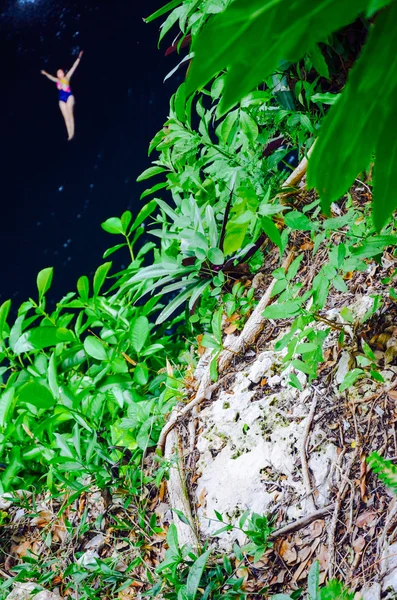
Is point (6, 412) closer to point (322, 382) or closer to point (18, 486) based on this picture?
point (18, 486)

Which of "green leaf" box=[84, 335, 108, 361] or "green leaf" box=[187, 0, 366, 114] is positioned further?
"green leaf" box=[84, 335, 108, 361]

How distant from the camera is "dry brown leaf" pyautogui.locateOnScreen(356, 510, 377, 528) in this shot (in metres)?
1.00

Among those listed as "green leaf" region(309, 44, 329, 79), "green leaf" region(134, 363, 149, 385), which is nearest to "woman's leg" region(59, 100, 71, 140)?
"green leaf" region(134, 363, 149, 385)

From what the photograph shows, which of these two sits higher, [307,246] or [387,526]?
[307,246]

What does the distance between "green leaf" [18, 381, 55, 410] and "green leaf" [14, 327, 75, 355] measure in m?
0.18

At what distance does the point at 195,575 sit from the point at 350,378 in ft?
1.77

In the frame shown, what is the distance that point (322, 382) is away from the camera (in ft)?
4.12

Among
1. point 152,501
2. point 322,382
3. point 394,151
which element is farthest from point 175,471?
point 394,151

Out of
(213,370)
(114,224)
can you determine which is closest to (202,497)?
(213,370)

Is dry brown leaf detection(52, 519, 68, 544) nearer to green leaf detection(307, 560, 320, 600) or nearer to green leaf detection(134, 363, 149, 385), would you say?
green leaf detection(134, 363, 149, 385)

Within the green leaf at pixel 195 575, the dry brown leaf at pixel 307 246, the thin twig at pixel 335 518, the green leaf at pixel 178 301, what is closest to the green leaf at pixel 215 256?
the green leaf at pixel 178 301

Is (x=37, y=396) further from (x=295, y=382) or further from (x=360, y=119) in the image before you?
(x=360, y=119)

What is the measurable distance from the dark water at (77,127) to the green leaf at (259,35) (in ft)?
6.53

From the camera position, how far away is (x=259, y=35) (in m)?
0.34
